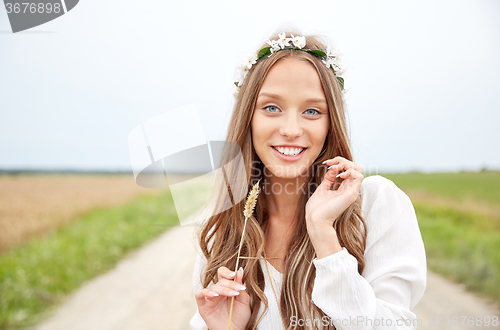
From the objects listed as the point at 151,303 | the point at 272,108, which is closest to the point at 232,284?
the point at 272,108

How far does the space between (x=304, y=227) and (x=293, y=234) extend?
3.5 inches

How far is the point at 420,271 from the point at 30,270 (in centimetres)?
605

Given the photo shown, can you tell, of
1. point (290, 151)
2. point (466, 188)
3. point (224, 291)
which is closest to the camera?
point (224, 291)

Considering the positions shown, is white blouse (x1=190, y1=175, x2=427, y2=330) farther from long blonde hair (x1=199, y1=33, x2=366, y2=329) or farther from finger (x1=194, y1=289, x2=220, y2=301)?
finger (x1=194, y1=289, x2=220, y2=301)

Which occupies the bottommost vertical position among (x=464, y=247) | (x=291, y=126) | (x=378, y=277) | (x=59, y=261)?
(x=464, y=247)

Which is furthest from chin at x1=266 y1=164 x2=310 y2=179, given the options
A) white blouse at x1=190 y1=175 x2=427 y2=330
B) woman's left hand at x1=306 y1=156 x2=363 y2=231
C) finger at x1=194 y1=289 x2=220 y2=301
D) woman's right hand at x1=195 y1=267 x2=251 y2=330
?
finger at x1=194 y1=289 x2=220 y2=301

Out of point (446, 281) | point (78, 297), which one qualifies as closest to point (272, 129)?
point (78, 297)

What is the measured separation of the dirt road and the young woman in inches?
71.0

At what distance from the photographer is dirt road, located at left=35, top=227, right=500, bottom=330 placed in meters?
4.45

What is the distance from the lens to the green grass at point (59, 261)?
15.2 feet

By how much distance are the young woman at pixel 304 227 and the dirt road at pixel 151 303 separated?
1.80 metres

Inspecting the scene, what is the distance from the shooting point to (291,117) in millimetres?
1889

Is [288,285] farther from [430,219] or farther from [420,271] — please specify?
[430,219]

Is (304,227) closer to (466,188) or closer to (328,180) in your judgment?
(328,180)
